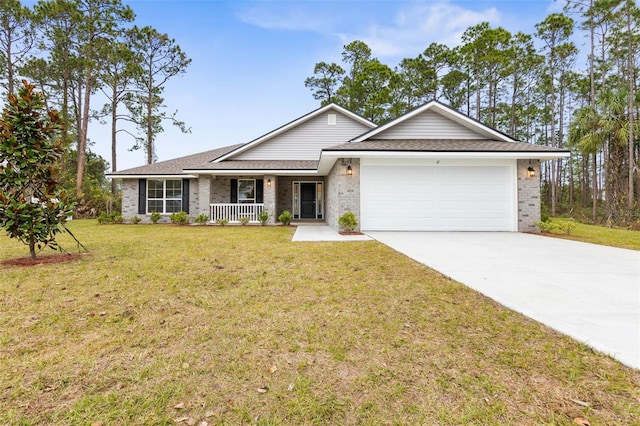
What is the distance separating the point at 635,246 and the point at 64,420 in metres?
11.3

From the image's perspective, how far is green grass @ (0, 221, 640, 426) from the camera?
68.1 inches

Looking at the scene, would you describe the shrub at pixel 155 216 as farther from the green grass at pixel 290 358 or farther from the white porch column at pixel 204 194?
the green grass at pixel 290 358

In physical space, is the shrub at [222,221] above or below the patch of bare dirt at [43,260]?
above

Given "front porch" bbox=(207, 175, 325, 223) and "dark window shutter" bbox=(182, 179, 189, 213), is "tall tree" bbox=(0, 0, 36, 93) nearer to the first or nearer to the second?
"dark window shutter" bbox=(182, 179, 189, 213)

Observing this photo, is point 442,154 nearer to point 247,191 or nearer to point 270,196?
point 270,196

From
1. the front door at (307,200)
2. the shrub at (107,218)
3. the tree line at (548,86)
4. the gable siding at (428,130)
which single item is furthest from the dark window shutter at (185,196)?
the tree line at (548,86)

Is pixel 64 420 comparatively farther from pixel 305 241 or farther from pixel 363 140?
pixel 363 140

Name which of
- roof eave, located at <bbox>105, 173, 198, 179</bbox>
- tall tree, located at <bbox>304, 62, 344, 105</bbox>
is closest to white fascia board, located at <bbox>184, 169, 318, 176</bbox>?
roof eave, located at <bbox>105, 173, 198, 179</bbox>

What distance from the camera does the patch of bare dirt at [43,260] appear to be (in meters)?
5.40

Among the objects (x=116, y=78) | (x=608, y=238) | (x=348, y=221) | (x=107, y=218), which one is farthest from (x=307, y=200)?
(x=116, y=78)

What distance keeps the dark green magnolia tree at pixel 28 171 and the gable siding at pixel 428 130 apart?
1037 centimetres

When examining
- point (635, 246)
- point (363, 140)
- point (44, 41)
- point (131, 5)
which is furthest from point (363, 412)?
point (44, 41)

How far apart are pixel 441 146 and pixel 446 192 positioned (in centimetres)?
167

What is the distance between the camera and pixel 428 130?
38.9 ft
